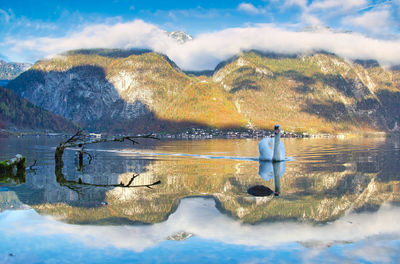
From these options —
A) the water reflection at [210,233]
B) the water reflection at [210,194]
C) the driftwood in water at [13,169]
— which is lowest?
the water reflection at [210,233]

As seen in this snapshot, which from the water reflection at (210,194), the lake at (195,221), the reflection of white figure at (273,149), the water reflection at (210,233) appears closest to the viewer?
the lake at (195,221)

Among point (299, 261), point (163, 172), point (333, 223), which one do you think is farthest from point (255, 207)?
point (163, 172)

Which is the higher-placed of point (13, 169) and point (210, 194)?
point (13, 169)

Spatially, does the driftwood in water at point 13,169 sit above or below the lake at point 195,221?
above

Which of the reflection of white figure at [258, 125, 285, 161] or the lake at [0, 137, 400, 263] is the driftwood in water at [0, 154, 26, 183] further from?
the reflection of white figure at [258, 125, 285, 161]

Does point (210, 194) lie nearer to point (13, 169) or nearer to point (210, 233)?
point (210, 233)

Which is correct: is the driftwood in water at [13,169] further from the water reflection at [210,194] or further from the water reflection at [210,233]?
the water reflection at [210,233]

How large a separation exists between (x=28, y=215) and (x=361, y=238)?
1457 centimetres

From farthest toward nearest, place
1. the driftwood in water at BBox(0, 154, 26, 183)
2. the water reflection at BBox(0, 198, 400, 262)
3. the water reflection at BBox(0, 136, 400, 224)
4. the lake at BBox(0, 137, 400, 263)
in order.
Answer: the driftwood in water at BBox(0, 154, 26, 183) < the water reflection at BBox(0, 136, 400, 224) < the water reflection at BBox(0, 198, 400, 262) < the lake at BBox(0, 137, 400, 263)

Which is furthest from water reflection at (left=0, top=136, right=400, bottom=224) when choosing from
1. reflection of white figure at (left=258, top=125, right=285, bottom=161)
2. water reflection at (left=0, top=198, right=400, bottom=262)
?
reflection of white figure at (left=258, top=125, right=285, bottom=161)

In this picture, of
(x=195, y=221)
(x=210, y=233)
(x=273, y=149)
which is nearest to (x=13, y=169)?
(x=195, y=221)

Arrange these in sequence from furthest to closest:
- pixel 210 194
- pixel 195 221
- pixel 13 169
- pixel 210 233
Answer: pixel 13 169 < pixel 210 194 < pixel 195 221 < pixel 210 233

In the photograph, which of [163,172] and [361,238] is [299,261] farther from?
[163,172]

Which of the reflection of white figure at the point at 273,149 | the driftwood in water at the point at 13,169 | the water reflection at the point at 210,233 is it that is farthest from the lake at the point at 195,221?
the reflection of white figure at the point at 273,149
